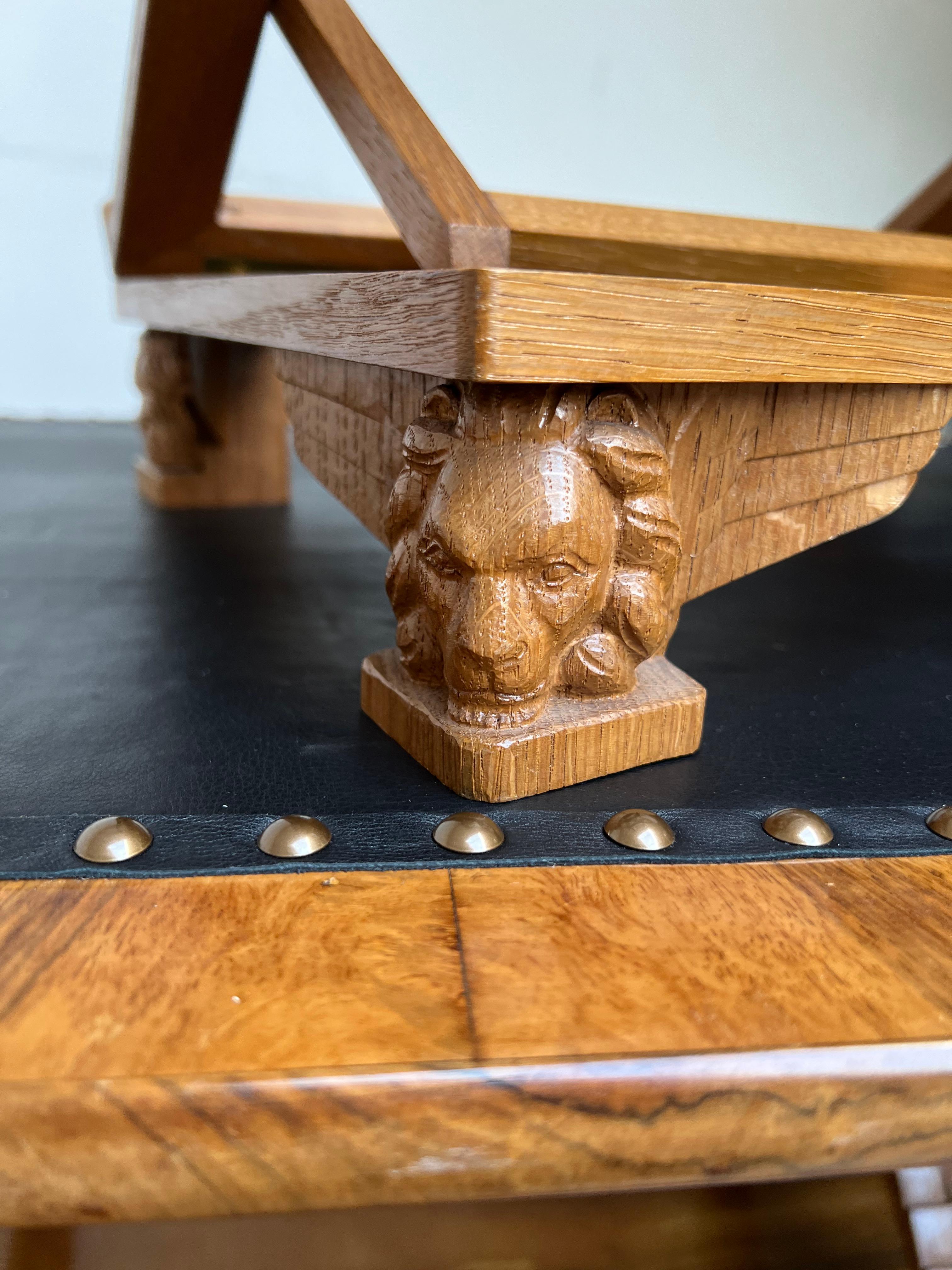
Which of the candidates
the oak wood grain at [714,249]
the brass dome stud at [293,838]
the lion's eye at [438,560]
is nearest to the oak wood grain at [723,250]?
the oak wood grain at [714,249]

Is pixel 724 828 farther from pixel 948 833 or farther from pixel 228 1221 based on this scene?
pixel 228 1221

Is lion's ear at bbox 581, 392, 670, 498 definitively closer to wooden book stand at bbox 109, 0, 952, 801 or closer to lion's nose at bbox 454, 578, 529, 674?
wooden book stand at bbox 109, 0, 952, 801

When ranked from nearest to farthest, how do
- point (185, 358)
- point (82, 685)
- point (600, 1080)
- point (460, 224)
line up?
1. point (600, 1080)
2. point (460, 224)
3. point (82, 685)
4. point (185, 358)

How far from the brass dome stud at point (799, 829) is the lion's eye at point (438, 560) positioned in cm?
29

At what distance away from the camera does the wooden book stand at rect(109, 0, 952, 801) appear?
66 cm

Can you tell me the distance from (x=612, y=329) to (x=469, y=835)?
347mm

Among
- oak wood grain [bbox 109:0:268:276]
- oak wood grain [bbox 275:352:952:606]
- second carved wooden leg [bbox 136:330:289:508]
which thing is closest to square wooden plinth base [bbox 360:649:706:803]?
oak wood grain [bbox 275:352:952:606]

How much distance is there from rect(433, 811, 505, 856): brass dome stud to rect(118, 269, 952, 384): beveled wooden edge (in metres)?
0.30

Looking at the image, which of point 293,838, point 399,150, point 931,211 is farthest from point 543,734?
point 931,211

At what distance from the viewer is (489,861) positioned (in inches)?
26.1

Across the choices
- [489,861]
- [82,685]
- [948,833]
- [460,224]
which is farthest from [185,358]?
[948,833]

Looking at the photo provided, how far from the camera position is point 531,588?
2.40 feet

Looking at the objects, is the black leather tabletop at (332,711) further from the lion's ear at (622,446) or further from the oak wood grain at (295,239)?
the oak wood grain at (295,239)

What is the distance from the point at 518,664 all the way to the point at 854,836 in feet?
0.89
